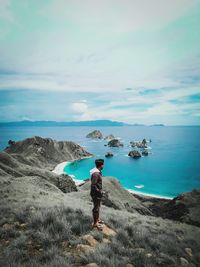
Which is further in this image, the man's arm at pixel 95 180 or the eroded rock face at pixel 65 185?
the eroded rock face at pixel 65 185

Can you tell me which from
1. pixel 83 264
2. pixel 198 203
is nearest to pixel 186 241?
pixel 83 264

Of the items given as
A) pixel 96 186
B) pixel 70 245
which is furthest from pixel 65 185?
pixel 70 245

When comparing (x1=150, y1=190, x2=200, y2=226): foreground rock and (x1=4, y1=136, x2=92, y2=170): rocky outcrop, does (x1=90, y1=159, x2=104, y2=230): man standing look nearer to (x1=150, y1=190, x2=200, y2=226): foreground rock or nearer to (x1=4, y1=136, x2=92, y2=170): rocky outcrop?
(x1=150, y1=190, x2=200, y2=226): foreground rock

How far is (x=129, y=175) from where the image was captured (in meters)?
97.9

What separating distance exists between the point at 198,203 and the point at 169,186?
138 feet

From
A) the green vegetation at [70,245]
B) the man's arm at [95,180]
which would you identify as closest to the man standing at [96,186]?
the man's arm at [95,180]

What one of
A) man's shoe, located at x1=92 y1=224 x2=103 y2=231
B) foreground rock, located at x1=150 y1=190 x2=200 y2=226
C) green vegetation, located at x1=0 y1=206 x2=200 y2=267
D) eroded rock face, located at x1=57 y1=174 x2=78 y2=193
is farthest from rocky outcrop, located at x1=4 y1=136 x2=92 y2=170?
man's shoe, located at x1=92 y1=224 x2=103 y2=231

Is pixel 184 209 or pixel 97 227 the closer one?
pixel 97 227

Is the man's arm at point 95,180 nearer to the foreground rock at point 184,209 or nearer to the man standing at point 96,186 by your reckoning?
the man standing at point 96,186

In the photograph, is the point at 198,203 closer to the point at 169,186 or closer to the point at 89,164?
the point at 169,186

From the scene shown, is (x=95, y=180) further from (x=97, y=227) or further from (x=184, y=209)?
(x=184, y=209)

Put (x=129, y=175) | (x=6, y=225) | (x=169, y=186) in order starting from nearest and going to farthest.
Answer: (x=6, y=225), (x=169, y=186), (x=129, y=175)

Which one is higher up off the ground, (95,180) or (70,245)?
(95,180)

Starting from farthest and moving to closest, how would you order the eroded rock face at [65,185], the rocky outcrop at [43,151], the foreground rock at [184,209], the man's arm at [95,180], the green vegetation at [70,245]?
the rocky outcrop at [43,151]
the eroded rock face at [65,185]
the foreground rock at [184,209]
the man's arm at [95,180]
the green vegetation at [70,245]
